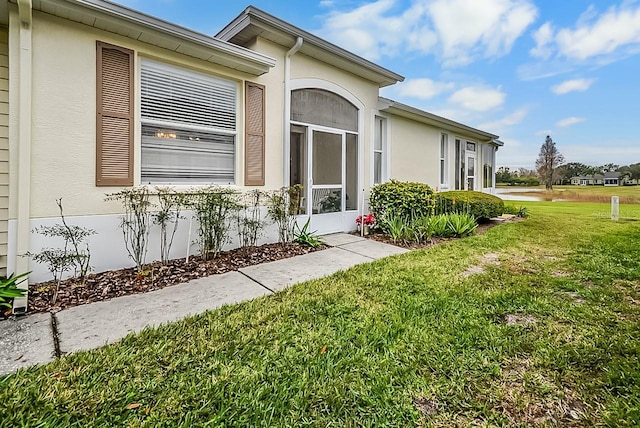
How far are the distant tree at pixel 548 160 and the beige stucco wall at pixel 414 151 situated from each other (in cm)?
3771

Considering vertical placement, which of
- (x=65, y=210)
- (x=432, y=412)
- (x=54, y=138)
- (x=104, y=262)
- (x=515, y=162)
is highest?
(x=515, y=162)

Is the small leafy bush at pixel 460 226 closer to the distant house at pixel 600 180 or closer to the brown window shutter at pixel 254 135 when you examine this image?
the brown window shutter at pixel 254 135

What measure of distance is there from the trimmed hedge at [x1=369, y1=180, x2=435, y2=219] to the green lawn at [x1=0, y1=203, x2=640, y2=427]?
3733 mm

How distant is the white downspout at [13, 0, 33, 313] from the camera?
3.60 meters

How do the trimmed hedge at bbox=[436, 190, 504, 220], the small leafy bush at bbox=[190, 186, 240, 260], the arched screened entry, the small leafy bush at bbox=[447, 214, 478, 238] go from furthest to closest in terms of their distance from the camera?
the trimmed hedge at bbox=[436, 190, 504, 220] → the small leafy bush at bbox=[447, 214, 478, 238] → the arched screened entry → the small leafy bush at bbox=[190, 186, 240, 260]

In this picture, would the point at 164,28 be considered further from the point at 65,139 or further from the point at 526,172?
the point at 526,172

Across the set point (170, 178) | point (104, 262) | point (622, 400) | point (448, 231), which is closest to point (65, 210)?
point (104, 262)

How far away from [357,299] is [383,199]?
4.59 m

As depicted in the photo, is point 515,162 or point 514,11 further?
point 515,162

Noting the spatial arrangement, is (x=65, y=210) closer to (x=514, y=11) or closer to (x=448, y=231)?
(x=448, y=231)

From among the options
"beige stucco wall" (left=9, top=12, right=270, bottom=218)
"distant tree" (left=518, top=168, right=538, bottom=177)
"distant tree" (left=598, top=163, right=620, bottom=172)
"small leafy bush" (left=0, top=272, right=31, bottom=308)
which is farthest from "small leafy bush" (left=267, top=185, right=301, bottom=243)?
"distant tree" (left=598, top=163, right=620, bottom=172)

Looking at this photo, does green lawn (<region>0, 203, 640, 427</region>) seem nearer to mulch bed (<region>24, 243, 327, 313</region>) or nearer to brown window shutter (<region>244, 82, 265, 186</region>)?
mulch bed (<region>24, 243, 327, 313</region>)

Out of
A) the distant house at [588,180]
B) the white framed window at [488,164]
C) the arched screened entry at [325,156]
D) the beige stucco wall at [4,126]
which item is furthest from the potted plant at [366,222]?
the distant house at [588,180]

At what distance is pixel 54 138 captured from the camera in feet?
13.1
